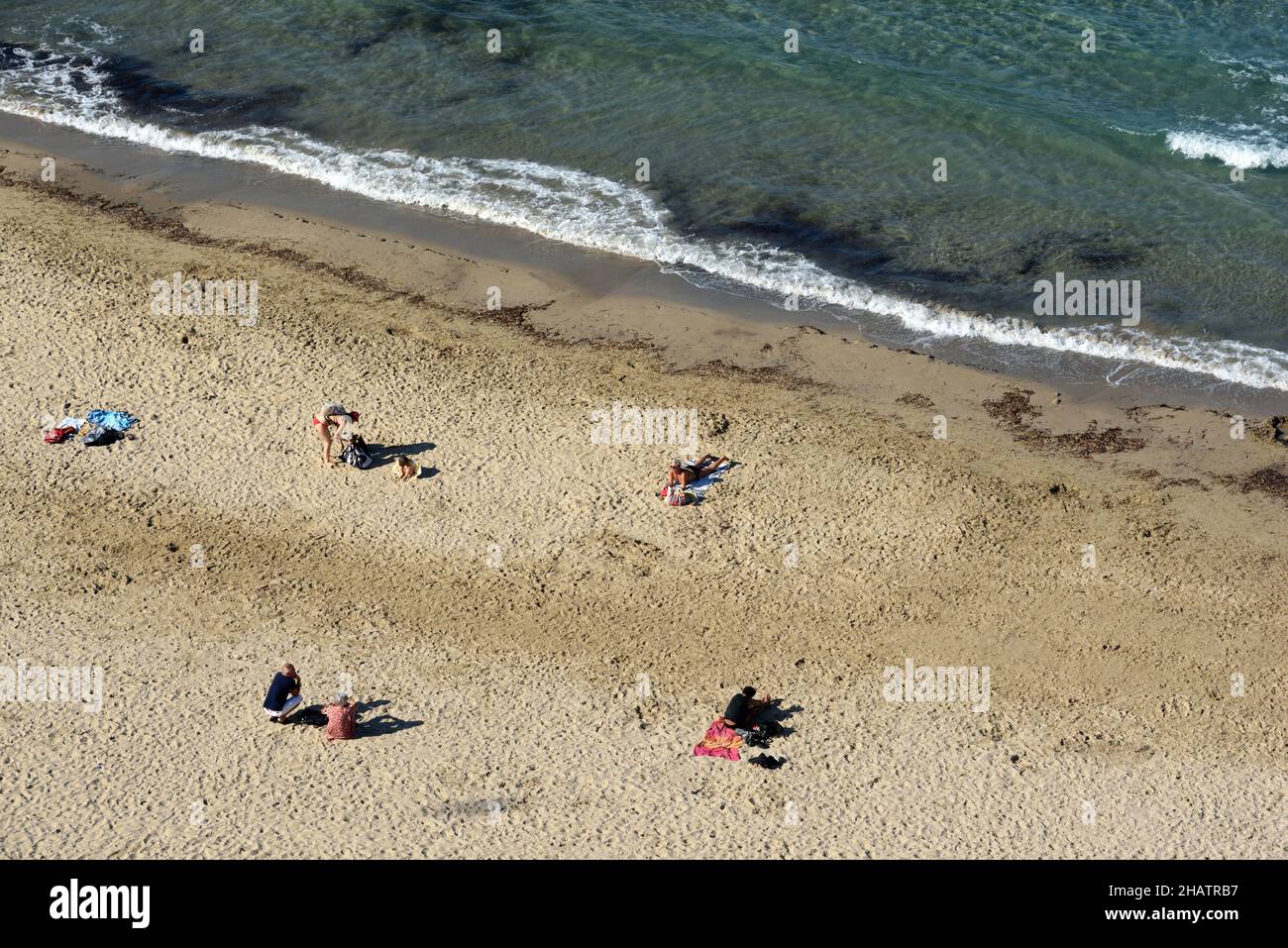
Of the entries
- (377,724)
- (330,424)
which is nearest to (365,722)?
(377,724)

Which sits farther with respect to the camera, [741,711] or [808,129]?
[808,129]

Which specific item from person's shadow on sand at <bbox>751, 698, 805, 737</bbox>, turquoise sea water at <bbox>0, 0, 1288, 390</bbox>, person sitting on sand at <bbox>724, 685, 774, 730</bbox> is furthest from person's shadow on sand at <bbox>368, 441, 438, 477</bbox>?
turquoise sea water at <bbox>0, 0, 1288, 390</bbox>

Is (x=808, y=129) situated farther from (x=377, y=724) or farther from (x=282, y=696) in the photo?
(x=282, y=696)

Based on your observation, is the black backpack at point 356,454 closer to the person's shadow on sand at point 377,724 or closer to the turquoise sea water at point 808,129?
the person's shadow on sand at point 377,724

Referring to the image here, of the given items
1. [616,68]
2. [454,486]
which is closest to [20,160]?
[616,68]

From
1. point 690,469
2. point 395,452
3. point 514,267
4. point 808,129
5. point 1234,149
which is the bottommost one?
point 395,452
